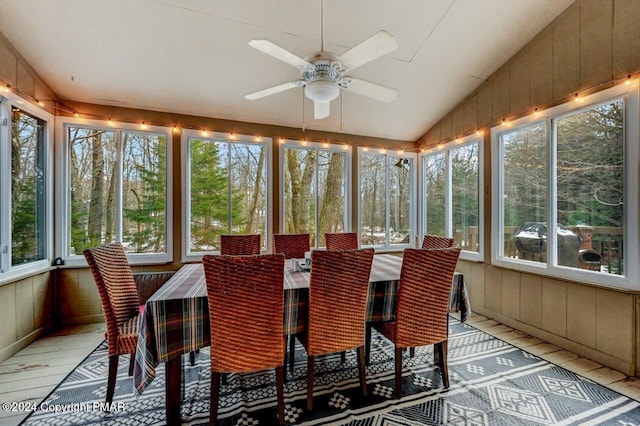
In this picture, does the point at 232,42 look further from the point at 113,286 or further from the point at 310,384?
the point at 310,384

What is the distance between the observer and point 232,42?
2.92 meters

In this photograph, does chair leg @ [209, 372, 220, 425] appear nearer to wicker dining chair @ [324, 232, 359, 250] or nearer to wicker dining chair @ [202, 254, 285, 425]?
wicker dining chair @ [202, 254, 285, 425]

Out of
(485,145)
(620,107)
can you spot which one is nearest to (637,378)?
(620,107)

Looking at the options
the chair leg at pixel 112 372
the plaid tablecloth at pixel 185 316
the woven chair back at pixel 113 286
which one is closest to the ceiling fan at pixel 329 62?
the plaid tablecloth at pixel 185 316

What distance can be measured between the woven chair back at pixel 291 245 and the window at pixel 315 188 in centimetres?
75

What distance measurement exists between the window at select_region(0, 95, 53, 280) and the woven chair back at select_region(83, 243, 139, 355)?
4.81 feet

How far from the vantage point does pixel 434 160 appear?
4.88 meters

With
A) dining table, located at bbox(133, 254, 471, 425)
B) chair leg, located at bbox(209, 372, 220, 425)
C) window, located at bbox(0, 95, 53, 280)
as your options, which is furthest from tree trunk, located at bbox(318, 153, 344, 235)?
window, located at bbox(0, 95, 53, 280)

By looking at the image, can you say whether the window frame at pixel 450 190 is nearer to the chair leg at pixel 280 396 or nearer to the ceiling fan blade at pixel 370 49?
the ceiling fan blade at pixel 370 49

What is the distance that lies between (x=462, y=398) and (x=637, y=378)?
1620 millimetres

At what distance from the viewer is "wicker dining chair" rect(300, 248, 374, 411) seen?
186 centimetres

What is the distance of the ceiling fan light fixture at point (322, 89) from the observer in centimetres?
205

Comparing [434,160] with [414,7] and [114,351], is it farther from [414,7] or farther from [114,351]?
[114,351]

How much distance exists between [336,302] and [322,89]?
1.55m
